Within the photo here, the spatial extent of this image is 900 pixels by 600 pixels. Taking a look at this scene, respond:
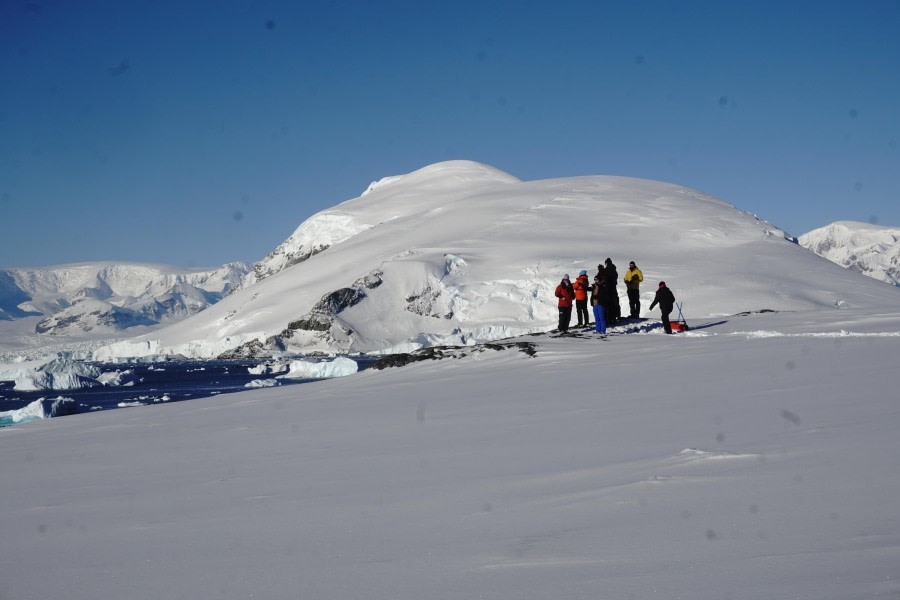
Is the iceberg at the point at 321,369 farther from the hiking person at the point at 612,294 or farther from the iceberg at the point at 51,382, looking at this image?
the hiking person at the point at 612,294

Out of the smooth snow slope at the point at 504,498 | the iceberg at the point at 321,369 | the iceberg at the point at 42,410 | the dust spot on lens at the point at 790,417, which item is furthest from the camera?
the iceberg at the point at 321,369

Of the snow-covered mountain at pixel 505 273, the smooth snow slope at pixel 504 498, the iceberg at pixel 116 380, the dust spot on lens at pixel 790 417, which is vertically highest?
the snow-covered mountain at pixel 505 273

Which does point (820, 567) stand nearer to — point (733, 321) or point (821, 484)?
point (821, 484)

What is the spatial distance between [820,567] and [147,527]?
15.5 ft

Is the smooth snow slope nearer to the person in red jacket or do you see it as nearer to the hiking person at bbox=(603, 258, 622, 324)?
the person in red jacket

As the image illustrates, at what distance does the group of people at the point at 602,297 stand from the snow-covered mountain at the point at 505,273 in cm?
5193

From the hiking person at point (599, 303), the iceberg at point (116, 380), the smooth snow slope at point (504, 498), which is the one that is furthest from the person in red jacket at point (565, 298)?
the iceberg at point (116, 380)

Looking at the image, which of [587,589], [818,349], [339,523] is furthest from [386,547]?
[818,349]

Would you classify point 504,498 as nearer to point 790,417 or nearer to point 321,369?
point 790,417

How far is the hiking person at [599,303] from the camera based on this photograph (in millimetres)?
21250

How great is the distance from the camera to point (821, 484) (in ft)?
17.8

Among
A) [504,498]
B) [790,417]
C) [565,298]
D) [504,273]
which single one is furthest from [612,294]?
[504,273]

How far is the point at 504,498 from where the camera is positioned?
20.1 ft

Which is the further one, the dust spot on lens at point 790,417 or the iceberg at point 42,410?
the iceberg at point 42,410
